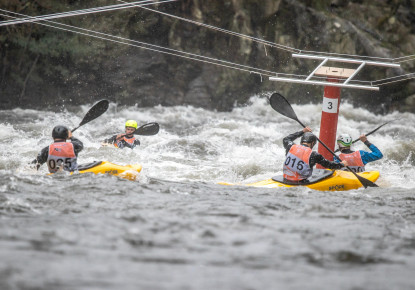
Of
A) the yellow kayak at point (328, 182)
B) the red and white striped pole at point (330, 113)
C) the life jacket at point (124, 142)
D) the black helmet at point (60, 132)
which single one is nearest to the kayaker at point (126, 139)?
the life jacket at point (124, 142)

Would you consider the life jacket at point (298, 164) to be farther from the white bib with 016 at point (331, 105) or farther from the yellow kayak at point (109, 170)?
the yellow kayak at point (109, 170)

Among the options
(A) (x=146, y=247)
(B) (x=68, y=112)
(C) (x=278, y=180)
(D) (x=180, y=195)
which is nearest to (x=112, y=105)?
(B) (x=68, y=112)

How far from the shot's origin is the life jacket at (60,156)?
6980mm

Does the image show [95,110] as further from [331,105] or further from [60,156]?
[331,105]

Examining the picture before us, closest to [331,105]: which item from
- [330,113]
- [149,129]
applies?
[330,113]

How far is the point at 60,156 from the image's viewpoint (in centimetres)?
699

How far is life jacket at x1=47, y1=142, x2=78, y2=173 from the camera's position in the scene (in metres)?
6.98

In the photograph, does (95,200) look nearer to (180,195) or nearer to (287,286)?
(180,195)

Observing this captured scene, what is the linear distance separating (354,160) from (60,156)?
Answer: 431 centimetres

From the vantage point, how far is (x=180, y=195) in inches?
245

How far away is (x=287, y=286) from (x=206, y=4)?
12.2 m

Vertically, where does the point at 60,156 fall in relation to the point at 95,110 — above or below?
below

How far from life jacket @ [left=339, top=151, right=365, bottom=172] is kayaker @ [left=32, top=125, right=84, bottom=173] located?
400 centimetres

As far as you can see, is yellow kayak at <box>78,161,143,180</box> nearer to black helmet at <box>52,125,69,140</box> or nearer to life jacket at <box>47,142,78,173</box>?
life jacket at <box>47,142,78,173</box>
